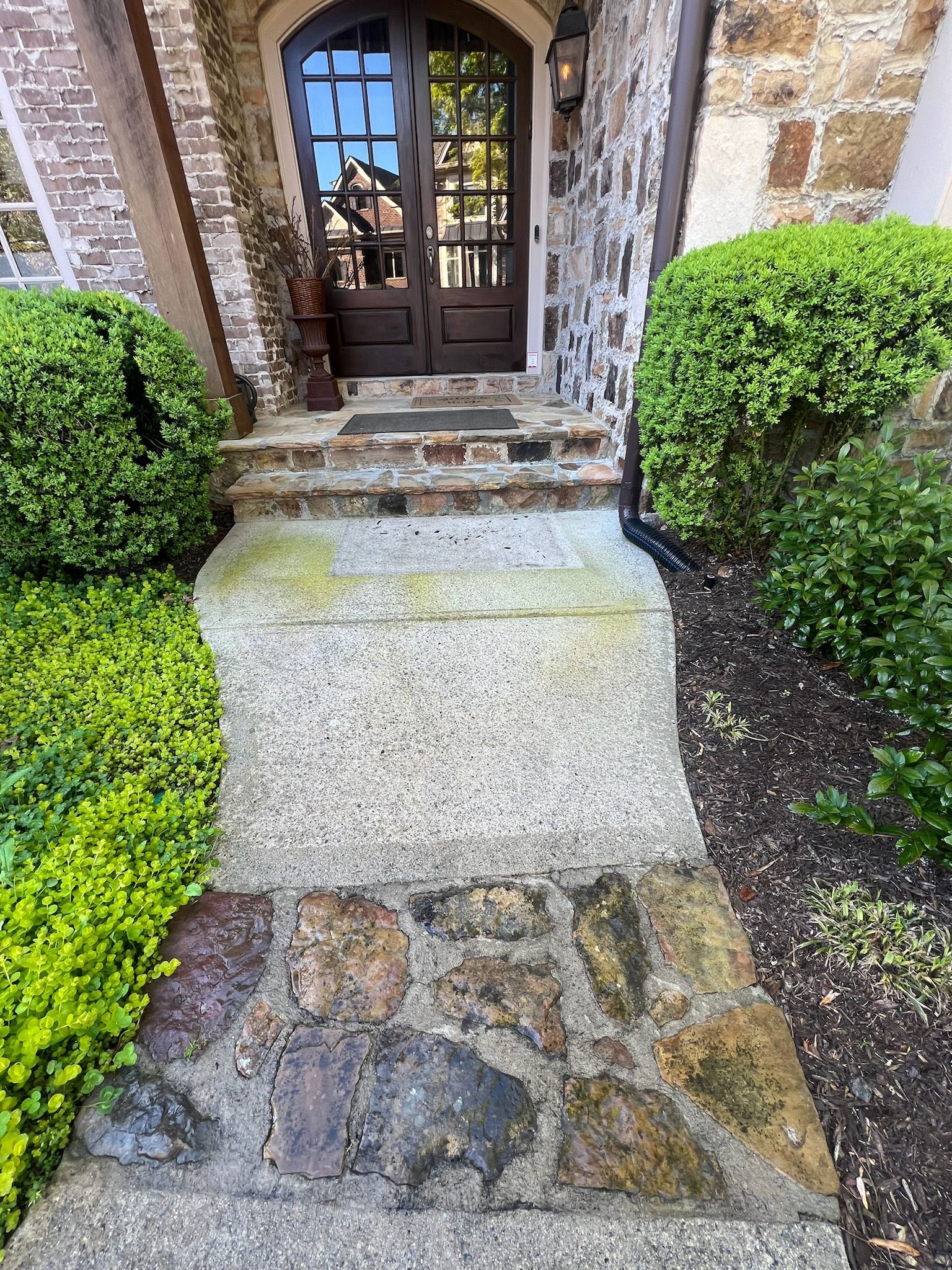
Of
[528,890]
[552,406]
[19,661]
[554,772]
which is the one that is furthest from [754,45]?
[19,661]

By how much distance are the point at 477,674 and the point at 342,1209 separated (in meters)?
1.32

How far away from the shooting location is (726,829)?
1.43 m

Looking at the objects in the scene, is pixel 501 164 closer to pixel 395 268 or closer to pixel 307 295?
pixel 395 268

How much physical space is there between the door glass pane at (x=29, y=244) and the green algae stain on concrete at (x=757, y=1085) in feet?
17.3

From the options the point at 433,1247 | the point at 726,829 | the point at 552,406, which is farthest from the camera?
the point at 552,406

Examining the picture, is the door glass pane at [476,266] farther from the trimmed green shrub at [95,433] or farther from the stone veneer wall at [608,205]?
the trimmed green shrub at [95,433]

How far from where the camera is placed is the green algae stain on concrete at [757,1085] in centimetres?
92

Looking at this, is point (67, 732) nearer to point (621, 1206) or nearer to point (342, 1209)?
point (342, 1209)

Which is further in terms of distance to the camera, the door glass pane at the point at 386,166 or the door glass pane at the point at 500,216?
the door glass pane at the point at 500,216

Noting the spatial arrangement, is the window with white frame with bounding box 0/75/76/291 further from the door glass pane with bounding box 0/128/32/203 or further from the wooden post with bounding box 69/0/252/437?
the wooden post with bounding box 69/0/252/437

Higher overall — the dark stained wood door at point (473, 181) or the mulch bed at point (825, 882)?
the dark stained wood door at point (473, 181)

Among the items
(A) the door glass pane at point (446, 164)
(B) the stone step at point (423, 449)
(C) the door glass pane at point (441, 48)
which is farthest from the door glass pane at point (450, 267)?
(B) the stone step at point (423, 449)

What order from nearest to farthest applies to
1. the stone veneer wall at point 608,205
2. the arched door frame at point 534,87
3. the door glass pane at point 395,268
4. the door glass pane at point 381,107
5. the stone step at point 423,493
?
the stone veneer wall at point 608,205
the stone step at point 423,493
the arched door frame at point 534,87
the door glass pane at point 381,107
the door glass pane at point 395,268

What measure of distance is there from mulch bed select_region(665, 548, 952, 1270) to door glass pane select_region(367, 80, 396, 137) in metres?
4.18
